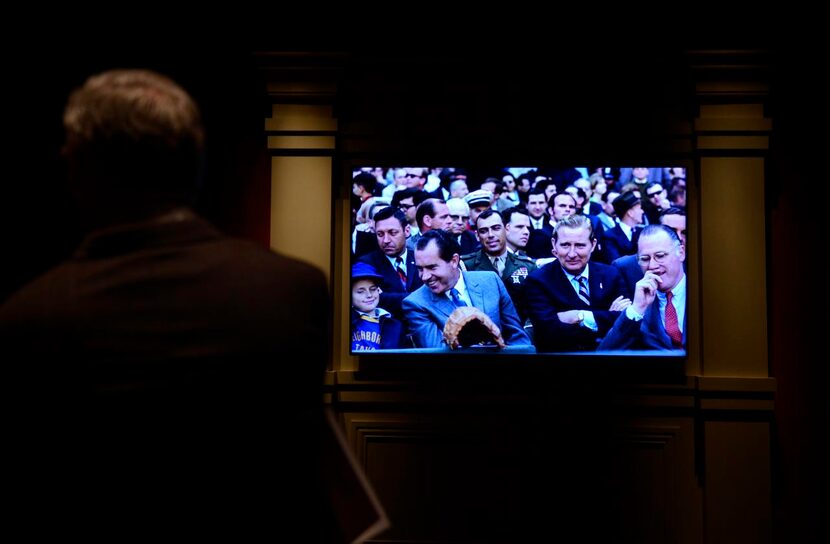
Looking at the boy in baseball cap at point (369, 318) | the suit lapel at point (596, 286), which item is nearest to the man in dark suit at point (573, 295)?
the suit lapel at point (596, 286)

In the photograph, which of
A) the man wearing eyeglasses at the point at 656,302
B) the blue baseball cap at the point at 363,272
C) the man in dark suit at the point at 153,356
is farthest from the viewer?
the blue baseball cap at the point at 363,272

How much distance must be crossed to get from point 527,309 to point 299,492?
258 centimetres

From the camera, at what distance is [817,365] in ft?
11.0

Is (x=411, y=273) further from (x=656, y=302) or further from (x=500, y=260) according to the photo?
(x=656, y=302)

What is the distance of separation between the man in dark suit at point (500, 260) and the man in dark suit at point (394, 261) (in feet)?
0.94

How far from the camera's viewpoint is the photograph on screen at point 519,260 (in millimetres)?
3260

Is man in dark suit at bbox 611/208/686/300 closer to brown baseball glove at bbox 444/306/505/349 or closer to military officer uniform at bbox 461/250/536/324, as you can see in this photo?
military officer uniform at bbox 461/250/536/324

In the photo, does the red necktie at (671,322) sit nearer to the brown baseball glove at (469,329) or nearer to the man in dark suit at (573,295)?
the man in dark suit at (573,295)

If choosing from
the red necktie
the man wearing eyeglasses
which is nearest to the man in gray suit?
the man wearing eyeglasses

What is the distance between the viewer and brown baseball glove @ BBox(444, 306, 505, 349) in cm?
330
